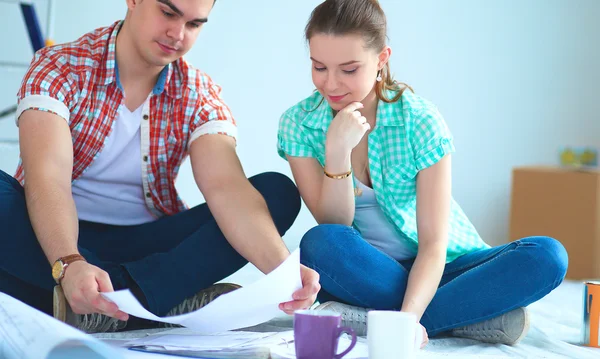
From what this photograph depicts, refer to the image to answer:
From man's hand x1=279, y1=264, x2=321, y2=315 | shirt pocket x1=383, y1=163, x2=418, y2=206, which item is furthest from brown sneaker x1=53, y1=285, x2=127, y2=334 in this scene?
shirt pocket x1=383, y1=163, x2=418, y2=206

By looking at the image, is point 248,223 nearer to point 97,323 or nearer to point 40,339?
point 97,323

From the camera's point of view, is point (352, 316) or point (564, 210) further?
point (564, 210)

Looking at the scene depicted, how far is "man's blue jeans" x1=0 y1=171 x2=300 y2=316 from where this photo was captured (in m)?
1.39

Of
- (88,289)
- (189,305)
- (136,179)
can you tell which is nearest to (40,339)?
(88,289)

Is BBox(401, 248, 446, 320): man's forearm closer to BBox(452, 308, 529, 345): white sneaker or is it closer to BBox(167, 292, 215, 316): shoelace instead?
BBox(452, 308, 529, 345): white sneaker

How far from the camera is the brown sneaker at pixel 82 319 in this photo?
1221 mm

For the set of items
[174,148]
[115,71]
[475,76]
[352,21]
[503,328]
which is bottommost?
[503,328]

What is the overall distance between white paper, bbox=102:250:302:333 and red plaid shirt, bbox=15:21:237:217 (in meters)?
0.58

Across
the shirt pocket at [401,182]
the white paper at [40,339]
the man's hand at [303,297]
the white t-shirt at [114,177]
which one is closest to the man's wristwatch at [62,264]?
the white paper at [40,339]

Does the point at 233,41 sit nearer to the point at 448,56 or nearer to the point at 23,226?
the point at 448,56

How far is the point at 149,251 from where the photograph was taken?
1601 millimetres

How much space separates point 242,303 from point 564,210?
279 centimetres

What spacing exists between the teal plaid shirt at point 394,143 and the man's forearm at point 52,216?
20.3 inches

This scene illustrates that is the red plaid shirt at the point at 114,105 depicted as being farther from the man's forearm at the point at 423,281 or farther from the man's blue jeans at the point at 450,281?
the man's forearm at the point at 423,281
